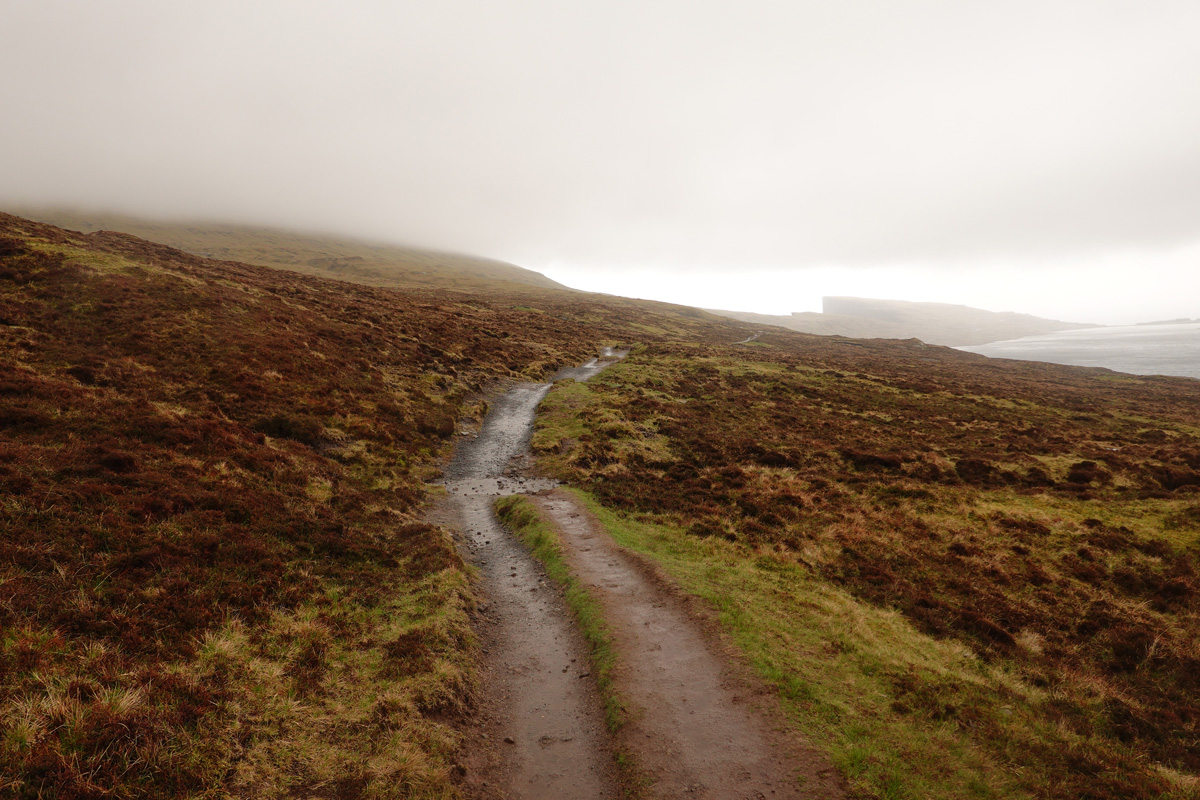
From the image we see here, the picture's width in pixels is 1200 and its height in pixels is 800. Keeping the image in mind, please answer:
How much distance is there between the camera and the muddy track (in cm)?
937

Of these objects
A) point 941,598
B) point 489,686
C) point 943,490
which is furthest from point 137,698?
point 943,490

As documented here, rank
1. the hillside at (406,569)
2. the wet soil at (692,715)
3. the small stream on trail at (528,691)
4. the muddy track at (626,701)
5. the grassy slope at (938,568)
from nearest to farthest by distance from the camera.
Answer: the hillside at (406,569)
the wet soil at (692,715)
the muddy track at (626,701)
the small stream on trail at (528,691)
the grassy slope at (938,568)

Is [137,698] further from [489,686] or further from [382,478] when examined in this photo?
[382,478]

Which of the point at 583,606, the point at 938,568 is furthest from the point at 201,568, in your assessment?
the point at 938,568

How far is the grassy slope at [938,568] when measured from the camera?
1034 centimetres

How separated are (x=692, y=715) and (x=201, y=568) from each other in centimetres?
1298

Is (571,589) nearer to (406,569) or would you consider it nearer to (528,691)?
(528,691)

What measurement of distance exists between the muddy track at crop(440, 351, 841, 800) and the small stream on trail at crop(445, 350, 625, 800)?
30mm

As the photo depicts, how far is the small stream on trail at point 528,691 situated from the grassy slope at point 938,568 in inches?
185

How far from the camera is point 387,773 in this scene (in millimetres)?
8570

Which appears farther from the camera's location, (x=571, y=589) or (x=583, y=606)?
(x=571, y=589)

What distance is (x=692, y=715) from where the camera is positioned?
10.8m

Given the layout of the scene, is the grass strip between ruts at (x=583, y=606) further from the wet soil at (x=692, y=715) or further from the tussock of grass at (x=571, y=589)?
the wet soil at (x=692, y=715)

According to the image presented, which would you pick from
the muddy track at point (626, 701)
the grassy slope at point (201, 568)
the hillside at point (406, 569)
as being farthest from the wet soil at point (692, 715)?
the grassy slope at point (201, 568)
